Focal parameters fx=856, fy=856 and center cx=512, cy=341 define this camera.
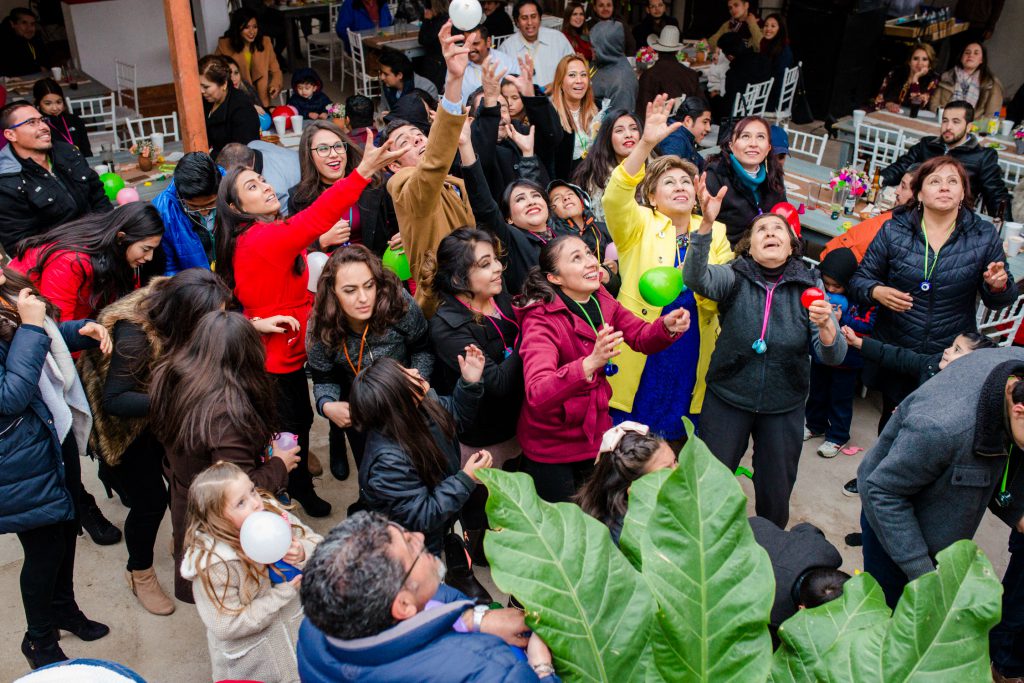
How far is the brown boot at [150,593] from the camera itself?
3250mm

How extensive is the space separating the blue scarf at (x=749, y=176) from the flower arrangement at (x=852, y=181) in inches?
50.9

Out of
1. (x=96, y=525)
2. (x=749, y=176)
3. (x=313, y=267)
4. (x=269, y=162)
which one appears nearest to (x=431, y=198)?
(x=313, y=267)

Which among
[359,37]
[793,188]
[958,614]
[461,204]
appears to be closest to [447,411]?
[461,204]

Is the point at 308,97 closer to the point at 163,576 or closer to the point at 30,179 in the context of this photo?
the point at 30,179

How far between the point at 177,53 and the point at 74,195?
117cm

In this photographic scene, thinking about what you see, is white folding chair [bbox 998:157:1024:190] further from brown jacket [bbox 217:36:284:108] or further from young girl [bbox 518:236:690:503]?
brown jacket [bbox 217:36:284:108]

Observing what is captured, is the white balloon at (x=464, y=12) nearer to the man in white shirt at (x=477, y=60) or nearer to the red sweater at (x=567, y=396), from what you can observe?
the red sweater at (x=567, y=396)

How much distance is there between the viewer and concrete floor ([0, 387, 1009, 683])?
3.08 meters

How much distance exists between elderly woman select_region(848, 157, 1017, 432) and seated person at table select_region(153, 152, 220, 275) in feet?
9.31

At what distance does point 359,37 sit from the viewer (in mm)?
9461

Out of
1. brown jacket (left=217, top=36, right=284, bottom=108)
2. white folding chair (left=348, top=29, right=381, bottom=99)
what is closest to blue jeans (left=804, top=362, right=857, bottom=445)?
brown jacket (left=217, top=36, right=284, bottom=108)

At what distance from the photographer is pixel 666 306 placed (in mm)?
3492

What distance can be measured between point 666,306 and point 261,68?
6556 millimetres

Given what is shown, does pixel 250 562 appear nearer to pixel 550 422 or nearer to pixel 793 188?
pixel 550 422
